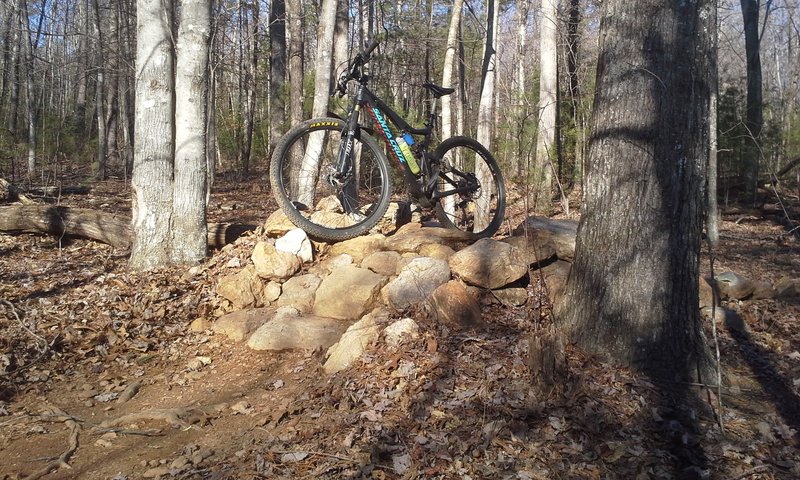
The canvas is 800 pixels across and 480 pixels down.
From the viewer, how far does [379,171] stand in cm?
606

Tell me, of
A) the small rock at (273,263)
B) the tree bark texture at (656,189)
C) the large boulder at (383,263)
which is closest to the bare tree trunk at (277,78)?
the small rock at (273,263)

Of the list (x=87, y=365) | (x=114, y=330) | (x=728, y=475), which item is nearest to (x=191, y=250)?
(x=114, y=330)

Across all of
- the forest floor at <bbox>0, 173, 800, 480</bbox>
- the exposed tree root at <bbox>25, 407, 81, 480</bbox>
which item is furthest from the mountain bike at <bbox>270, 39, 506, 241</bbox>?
the exposed tree root at <bbox>25, 407, 81, 480</bbox>

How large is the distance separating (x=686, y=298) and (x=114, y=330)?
451 centimetres

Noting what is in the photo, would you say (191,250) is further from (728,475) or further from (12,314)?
(728,475)

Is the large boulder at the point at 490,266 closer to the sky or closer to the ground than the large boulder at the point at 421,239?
closer to the ground

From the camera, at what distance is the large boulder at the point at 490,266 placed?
185 inches

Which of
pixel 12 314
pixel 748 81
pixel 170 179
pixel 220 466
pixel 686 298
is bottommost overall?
pixel 220 466

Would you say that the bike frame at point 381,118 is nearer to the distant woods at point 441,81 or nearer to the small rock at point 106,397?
the distant woods at point 441,81

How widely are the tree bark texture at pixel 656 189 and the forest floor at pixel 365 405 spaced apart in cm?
27

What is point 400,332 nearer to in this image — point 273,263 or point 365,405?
point 365,405

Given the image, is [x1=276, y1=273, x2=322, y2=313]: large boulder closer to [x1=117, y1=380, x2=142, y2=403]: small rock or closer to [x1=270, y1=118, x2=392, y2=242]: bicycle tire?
[x1=270, y1=118, x2=392, y2=242]: bicycle tire

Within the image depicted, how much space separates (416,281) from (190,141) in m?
3.10

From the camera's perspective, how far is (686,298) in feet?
11.7
